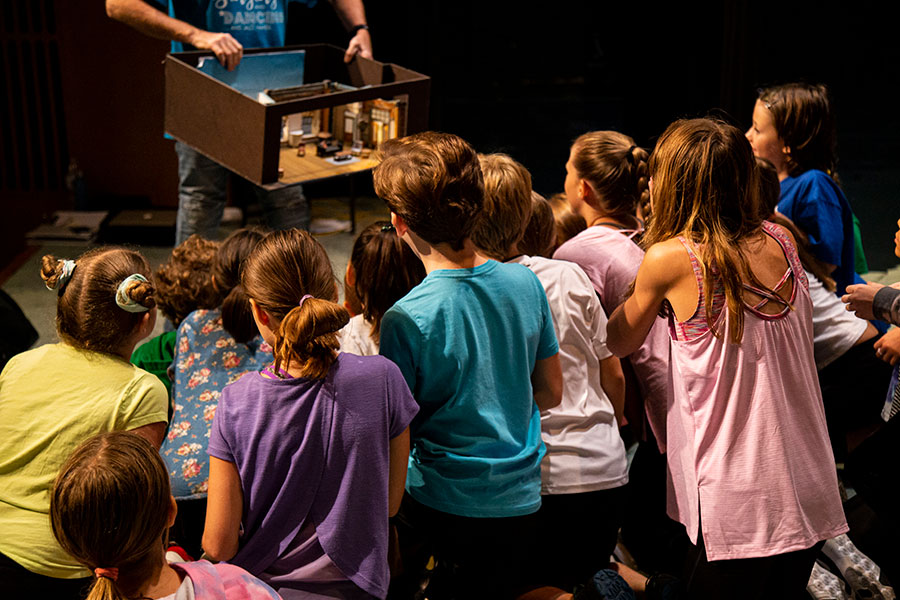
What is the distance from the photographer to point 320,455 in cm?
190

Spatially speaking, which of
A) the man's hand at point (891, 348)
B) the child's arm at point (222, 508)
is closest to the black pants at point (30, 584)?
the child's arm at point (222, 508)

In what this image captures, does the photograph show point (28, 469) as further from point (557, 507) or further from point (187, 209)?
point (187, 209)

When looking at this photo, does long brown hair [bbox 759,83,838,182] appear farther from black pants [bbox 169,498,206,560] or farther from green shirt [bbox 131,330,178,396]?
black pants [bbox 169,498,206,560]

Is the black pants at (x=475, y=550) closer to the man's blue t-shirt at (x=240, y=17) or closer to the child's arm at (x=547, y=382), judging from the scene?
the child's arm at (x=547, y=382)

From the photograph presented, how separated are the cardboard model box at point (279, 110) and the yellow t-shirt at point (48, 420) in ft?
3.32

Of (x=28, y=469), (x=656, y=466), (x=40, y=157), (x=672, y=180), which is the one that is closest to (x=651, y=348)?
(x=656, y=466)

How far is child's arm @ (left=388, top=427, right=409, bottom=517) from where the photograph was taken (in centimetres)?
199

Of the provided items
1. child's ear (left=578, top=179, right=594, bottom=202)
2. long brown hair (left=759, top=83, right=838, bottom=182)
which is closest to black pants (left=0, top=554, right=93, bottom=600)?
child's ear (left=578, top=179, right=594, bottom=202)

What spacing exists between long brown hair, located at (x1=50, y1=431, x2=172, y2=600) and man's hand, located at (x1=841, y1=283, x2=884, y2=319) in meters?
1.68

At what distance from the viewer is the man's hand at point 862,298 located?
7.57 feet

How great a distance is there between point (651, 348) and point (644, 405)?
0.64 feet

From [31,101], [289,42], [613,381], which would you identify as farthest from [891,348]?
[31,101]

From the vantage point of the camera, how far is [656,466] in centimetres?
274

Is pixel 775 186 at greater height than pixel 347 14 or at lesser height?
lesser
